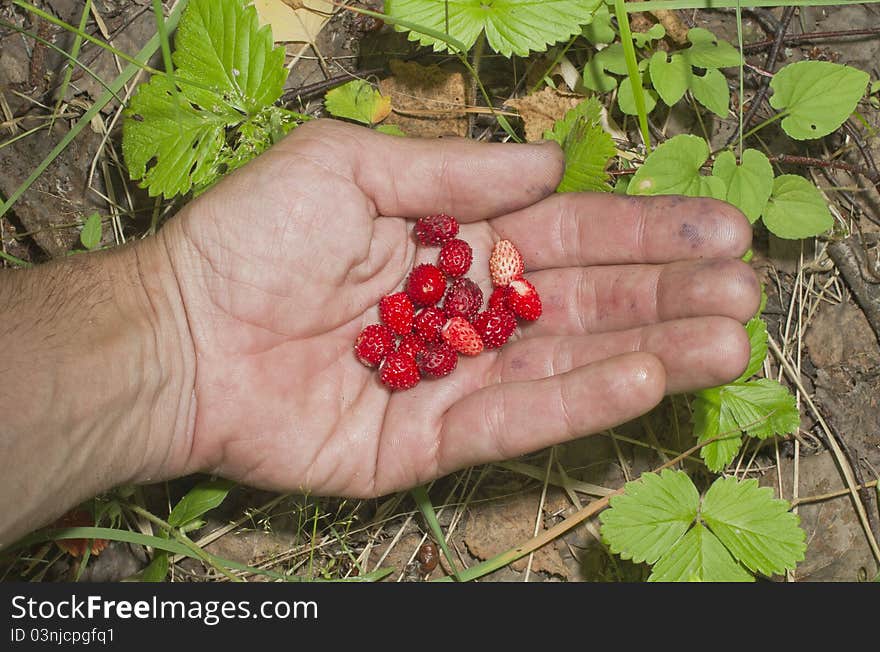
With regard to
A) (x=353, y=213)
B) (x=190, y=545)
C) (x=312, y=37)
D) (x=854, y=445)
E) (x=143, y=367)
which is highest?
(x=312, y=37)

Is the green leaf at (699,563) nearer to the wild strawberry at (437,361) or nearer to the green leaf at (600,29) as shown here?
the wild strawberry at (437,361)

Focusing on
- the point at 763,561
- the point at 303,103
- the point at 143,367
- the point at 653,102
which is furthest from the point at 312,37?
the point at 763,561

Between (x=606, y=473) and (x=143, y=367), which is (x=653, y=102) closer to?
(x=606, y=473)

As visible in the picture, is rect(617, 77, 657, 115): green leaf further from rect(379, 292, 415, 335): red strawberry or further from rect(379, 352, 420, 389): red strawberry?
rect(379, 352, 420, 389): red strawberry

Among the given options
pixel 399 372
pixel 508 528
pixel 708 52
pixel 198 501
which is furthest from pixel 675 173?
pixel 198 501

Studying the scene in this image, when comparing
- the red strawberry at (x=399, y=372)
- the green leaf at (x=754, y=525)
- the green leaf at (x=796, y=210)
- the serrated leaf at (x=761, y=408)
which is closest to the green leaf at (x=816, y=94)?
the green leaf at (x=796, y=210)

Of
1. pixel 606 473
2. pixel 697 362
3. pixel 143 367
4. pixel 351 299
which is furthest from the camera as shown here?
pixel 606 473

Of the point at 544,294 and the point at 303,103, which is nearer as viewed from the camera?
the point at 544,294
